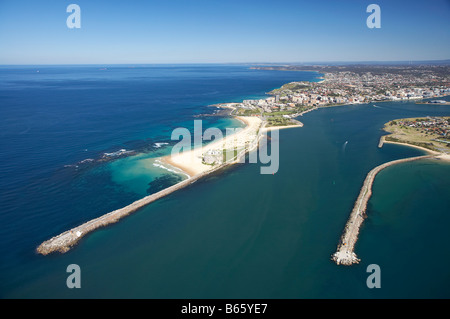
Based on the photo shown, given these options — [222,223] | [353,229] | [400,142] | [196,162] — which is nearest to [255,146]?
[196,162]

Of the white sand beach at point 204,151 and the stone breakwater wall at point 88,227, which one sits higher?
the white sand beach at point 204,151

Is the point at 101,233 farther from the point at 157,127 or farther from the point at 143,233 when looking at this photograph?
the point at 157,127

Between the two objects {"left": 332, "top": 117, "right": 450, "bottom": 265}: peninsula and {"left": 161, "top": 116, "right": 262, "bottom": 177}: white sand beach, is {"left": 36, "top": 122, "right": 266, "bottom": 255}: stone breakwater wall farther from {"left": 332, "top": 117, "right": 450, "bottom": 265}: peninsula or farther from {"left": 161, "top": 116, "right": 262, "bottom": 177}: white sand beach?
{"left": 332, "top": 117, "right": 450, "bottom": 265}: peninsula

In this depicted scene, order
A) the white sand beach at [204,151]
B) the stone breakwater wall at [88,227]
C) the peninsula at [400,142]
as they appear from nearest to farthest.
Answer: the peninsula at [400,142]
the stone breakwater wall at [88,227]
the white sand beach at [204,151]

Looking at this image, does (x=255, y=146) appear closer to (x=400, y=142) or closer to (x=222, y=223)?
(x=222, y=223)

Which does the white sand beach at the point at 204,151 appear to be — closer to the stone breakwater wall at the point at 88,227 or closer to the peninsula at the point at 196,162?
the peninsula at the point at 196,162

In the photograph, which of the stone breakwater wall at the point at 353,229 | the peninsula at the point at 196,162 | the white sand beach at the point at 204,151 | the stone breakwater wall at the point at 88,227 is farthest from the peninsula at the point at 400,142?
the white sand beach at the point at 204,151
